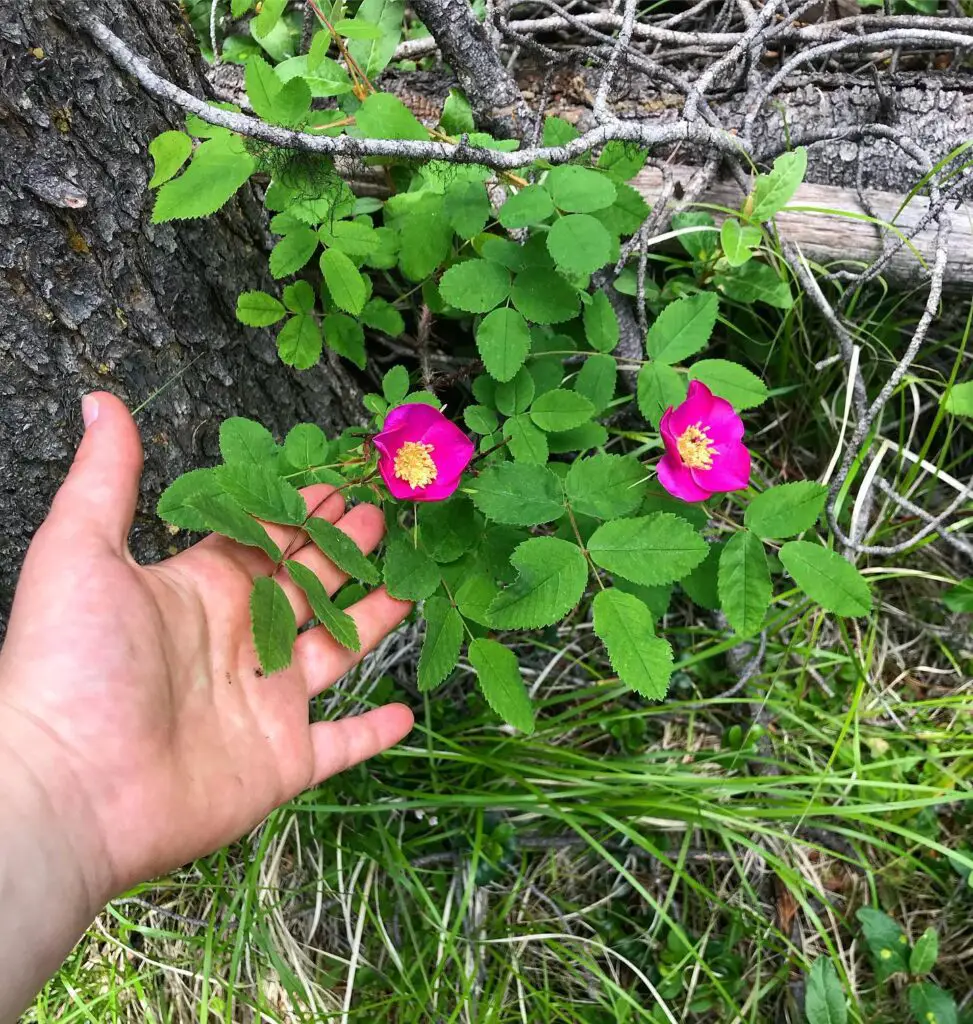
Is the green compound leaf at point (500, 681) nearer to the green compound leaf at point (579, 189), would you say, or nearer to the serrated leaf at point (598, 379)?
the serrated leaf at point (598, 379)

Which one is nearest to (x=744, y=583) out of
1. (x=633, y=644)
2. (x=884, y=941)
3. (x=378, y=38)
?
(x=633, y=644)

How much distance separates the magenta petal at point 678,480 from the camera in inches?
45.9

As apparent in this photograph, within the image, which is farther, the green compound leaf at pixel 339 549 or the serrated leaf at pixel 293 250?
the serrated leaf at pixel 293 250

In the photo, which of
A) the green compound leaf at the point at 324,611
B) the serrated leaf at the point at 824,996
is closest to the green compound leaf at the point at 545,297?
the green compound leaf at the point at 324,611

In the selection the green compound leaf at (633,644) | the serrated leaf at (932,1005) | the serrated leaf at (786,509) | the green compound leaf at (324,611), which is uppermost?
the green compound leaf at (324,611)

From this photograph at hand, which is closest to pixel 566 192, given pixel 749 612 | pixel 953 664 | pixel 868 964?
pixel 749 612

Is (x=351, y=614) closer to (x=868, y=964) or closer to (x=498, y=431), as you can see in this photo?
(x=498, y=431)

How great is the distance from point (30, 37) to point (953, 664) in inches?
83.5

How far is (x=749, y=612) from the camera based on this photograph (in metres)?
1.17

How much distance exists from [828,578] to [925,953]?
3.27ft

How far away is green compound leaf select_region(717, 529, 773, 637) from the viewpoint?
1.17 metres

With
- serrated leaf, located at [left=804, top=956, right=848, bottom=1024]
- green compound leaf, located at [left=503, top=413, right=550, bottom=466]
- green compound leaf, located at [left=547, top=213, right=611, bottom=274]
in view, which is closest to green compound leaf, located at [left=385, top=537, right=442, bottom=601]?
→ green compound leaf, located at [left=503, top=413, right=550, bottom=466]

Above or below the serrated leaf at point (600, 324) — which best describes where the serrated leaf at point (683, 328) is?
below

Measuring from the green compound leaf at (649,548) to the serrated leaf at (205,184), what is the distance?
0.70 metres
